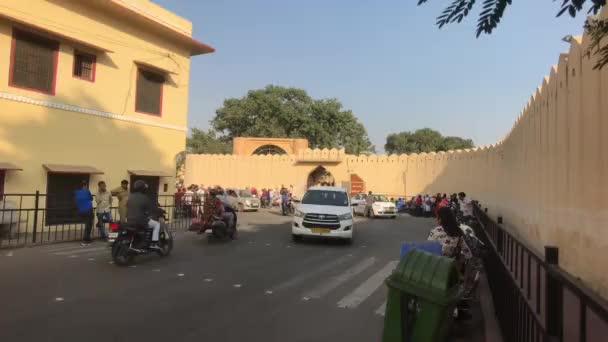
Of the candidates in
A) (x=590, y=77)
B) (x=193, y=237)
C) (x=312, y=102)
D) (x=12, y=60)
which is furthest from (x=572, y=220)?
(x=312, y=102)

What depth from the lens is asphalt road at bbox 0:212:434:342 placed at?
5.04 meters

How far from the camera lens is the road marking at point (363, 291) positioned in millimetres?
6492

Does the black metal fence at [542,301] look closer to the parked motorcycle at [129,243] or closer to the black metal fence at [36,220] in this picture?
the parked motorcycle at [129,243]

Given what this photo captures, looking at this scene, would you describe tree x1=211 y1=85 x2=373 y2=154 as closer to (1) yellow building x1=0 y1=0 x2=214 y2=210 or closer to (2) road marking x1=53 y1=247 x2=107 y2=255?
(1) yellow building x1=0 y1=0 x2=214 y2=210

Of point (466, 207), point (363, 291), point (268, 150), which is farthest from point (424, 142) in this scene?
point (363, 291)

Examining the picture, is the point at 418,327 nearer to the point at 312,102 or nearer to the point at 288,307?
the point at 288,307

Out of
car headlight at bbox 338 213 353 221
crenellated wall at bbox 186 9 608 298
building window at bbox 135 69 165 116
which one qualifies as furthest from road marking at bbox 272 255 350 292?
building window at bbox 135 69 165 116

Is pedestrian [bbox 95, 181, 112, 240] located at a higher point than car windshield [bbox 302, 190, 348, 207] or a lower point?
lower

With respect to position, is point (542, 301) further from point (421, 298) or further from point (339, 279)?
point (339, 279)

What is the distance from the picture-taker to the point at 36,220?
11.0 meters

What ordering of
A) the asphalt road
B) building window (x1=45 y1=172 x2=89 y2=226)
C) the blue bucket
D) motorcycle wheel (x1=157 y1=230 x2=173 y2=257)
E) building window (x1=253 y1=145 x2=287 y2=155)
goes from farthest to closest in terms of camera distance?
building window (x1=253 y1=145 x2=287 y2=155)
building window (x1=45 y1=172 x2=89 y2=226)
motorcycle wheel (x1=157 y1=230 x2=173 y2=257)
the blue bucket
the asphalt road

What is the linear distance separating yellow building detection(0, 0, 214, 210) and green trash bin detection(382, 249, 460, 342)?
35.1 feet

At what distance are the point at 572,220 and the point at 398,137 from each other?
67.3 m

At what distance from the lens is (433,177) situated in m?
31.7
